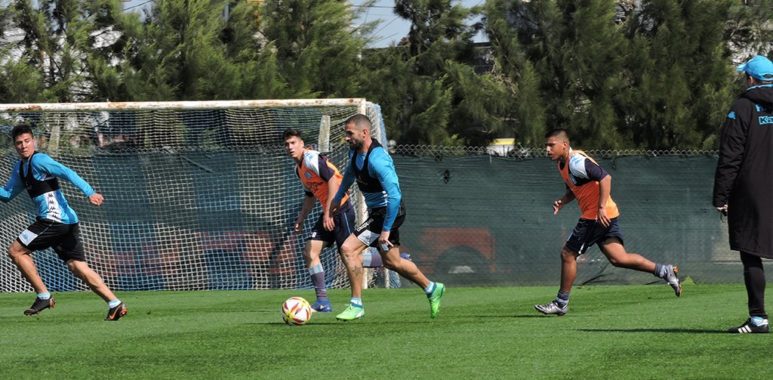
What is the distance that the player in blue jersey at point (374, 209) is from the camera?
11.1 m

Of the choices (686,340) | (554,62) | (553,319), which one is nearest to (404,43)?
(554,62)

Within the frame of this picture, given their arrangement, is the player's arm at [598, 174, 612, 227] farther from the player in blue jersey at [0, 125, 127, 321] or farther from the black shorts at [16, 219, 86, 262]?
the black shorts at [16, 219, 86, 262]

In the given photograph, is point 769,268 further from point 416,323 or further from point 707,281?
point 416,323

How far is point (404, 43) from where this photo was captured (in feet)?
Answer: 85.3

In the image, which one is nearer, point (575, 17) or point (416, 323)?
point (416, 323)

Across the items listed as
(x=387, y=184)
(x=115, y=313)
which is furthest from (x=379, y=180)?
(x=115, y=313)

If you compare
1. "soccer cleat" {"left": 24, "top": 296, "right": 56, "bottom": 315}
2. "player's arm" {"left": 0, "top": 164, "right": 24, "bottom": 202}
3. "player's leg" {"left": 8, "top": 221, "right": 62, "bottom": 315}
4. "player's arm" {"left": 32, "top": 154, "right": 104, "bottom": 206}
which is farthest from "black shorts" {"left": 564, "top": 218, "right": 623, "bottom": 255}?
"player's arm" {"left": 0, "top": 164, "right": 24, "bottom": 202}

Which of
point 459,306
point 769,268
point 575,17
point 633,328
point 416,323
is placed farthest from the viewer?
point 575,17

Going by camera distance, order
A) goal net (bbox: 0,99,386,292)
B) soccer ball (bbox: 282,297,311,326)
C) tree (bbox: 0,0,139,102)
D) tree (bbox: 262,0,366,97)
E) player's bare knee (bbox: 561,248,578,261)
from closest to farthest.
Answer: soccer ball (bbox: 282,297,311,326)
player's bare knee (bbox: 561,248,578,261)
goal net (bbox: 0,99,386,292)
tree (bbox: 0,0,139,102)
tree (bbox: 262,0,366,97)

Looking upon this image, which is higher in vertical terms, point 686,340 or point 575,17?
point 686,340

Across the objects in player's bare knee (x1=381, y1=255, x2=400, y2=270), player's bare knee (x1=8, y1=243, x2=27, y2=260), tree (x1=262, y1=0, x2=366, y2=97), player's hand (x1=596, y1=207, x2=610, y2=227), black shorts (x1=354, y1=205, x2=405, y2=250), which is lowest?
tree (x1=262, y1=0, x2=366, y2=97)

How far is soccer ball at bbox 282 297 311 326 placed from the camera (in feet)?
35.8

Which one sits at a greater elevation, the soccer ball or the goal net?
the soccer ball

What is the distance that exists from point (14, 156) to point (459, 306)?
29.6 ft
